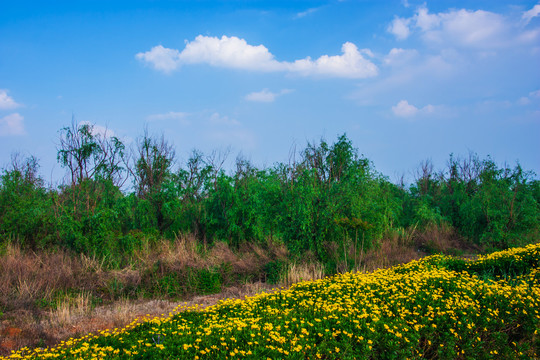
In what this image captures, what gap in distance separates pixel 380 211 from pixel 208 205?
7.38 metres

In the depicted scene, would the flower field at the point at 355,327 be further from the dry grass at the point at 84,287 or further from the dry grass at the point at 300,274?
the dry grass at the point at 300,274

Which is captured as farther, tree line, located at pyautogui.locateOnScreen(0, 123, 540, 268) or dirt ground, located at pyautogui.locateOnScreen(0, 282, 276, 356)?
tree line, located at pyautogui.locateOnScreen(0, 123, 540, 268)

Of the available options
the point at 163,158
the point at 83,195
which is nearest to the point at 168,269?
the point at 83,195

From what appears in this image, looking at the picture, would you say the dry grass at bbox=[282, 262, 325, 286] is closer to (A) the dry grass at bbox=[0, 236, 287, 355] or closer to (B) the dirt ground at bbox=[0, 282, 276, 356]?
(A) the dry grass at bbox=[0, 236, 287, 355]

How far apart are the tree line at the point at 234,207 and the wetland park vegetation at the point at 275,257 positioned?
71mm

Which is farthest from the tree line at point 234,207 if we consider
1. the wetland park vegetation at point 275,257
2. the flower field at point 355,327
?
the flower field at point 355,327

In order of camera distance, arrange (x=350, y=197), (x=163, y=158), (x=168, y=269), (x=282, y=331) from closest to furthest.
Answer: (x=282, y=331), (x=168, y=269), (x=350, y=197), (x=163, y=158)

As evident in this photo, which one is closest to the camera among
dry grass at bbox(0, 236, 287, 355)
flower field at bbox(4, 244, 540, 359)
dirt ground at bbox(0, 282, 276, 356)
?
flower field at bbox(4, 244, 540, 359)

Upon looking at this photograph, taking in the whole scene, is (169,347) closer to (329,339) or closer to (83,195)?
(329,339)

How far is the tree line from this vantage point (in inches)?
492

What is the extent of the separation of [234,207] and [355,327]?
1077 cm

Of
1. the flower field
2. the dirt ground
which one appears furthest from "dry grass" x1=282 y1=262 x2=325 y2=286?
the flower field

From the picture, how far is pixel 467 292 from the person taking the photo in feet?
21.7

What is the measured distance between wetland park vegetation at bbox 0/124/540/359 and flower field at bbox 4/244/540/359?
0.03 metres
